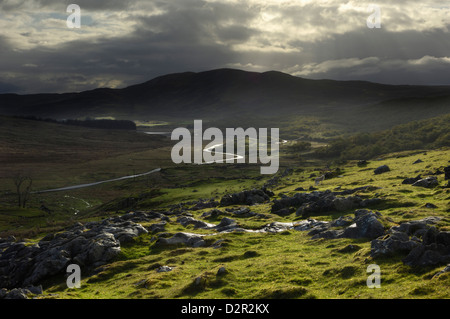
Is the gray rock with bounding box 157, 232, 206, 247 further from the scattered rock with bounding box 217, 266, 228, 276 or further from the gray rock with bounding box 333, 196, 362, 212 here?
the gray rock with bounding box 333, 196, 362, 212

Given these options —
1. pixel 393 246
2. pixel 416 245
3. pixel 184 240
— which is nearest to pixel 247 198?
pixel 184 240

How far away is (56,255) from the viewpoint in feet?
133

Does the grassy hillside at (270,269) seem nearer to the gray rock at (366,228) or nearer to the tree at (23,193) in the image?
the gray rock at (366,228)

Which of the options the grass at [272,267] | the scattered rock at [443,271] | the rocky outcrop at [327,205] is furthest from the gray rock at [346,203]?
the scattered rock at [443,271]

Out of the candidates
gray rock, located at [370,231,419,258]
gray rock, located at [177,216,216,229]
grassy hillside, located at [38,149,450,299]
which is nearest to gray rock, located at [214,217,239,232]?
grassy hillside, located at [38,149,450,299]

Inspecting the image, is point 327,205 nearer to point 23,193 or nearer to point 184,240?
point 184,240

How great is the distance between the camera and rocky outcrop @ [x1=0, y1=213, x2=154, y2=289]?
1539 inches

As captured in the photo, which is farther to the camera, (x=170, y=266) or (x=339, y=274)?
Answer: (x=170, y=266)

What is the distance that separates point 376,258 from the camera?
28.1 m

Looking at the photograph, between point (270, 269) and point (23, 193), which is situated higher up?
point (270, 269)

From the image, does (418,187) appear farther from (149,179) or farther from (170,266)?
(149,179)
